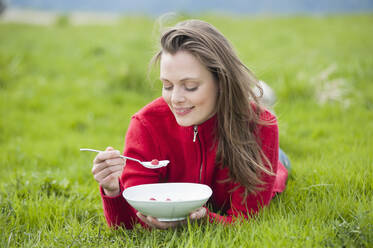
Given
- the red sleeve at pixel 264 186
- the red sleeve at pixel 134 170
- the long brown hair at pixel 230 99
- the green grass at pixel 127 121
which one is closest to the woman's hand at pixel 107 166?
the red sleeve at pixel 134 170

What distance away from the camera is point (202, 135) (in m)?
2.36

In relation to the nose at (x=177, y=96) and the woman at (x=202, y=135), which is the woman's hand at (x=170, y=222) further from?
the nose at (x=177, y=96)

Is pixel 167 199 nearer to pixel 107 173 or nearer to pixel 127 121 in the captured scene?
pixel 107 173

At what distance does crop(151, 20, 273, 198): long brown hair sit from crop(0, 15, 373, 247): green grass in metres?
0.29

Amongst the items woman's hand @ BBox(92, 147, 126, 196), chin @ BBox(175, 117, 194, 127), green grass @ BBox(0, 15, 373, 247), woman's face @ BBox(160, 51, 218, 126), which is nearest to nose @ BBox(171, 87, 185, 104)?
woman's face @ BBox(160, 51, 218, 126)

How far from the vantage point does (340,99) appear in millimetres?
5117

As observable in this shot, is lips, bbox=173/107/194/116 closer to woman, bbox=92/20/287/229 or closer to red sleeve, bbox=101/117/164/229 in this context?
woman, bbox=92/20/287/229

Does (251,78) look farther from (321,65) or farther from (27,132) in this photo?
(321,65)

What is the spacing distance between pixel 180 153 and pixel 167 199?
0.50 meters

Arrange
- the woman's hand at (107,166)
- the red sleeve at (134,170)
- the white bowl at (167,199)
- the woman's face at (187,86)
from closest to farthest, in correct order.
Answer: the white bowl at (167,199) < the woman's hand at (107,166) < the woman's face at (187,86) < the red sleeve at (134,170)

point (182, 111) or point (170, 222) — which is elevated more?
point (182, 111)

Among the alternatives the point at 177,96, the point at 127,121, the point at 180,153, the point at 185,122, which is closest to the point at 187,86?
the point at 177,96

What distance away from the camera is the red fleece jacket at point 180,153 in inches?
92.0

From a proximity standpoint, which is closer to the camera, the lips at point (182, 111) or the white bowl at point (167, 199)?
the white bowl at point (167, 199)
